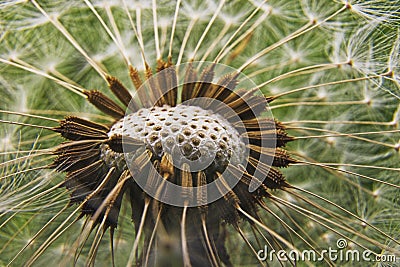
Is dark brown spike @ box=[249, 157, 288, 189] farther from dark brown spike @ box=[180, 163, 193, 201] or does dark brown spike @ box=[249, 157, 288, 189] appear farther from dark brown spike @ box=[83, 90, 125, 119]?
dark brown spike @ box=[83, 90, 125, 119]

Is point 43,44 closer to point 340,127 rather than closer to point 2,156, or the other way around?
point 2,156

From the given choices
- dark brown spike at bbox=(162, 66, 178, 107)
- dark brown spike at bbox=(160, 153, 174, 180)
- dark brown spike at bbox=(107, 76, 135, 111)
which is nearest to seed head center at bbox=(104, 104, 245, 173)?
dark brown spike at bbox=(160, 153, 174, 180)

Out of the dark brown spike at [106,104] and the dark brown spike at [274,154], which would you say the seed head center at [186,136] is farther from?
the dark brown spike at [106,104]

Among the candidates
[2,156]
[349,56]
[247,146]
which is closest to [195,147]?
[247,146]

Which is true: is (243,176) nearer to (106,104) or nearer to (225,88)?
(225,88)

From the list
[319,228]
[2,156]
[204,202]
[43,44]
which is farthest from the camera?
[43,44]

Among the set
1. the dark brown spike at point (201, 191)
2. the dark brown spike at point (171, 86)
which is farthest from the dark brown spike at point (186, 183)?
the dark brown spike at point (171, 86)
